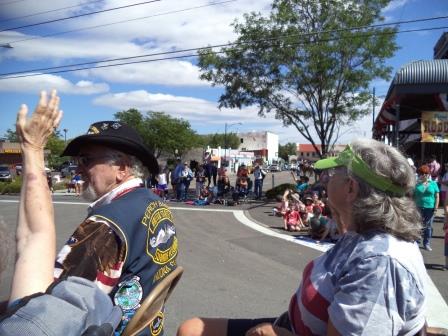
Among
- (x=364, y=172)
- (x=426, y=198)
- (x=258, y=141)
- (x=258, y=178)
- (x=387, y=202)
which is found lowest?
(x=258, y=178)

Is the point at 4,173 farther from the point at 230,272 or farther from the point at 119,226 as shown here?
the point at 119,226

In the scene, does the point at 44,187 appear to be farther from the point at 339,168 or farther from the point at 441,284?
the point at 441,284

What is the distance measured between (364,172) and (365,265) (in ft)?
1.63

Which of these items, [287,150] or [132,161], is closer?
[132,161]

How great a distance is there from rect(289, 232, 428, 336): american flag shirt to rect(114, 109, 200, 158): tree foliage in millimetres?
72580

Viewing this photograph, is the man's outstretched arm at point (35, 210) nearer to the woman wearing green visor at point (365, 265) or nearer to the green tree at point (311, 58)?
the woman wearing green visor at point (365, 265)

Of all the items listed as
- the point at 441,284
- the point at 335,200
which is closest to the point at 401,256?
the point at 335,200

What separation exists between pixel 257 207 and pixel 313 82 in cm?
578

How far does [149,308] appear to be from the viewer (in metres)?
1.88

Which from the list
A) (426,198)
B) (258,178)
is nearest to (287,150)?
(258,178)

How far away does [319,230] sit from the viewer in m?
10.3

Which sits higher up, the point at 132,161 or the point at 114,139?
the point at 114,139

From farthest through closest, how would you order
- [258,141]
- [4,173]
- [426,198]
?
[258,141]
[4,173]
[426,198]

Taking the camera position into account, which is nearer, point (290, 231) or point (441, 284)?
point (441, 284)
